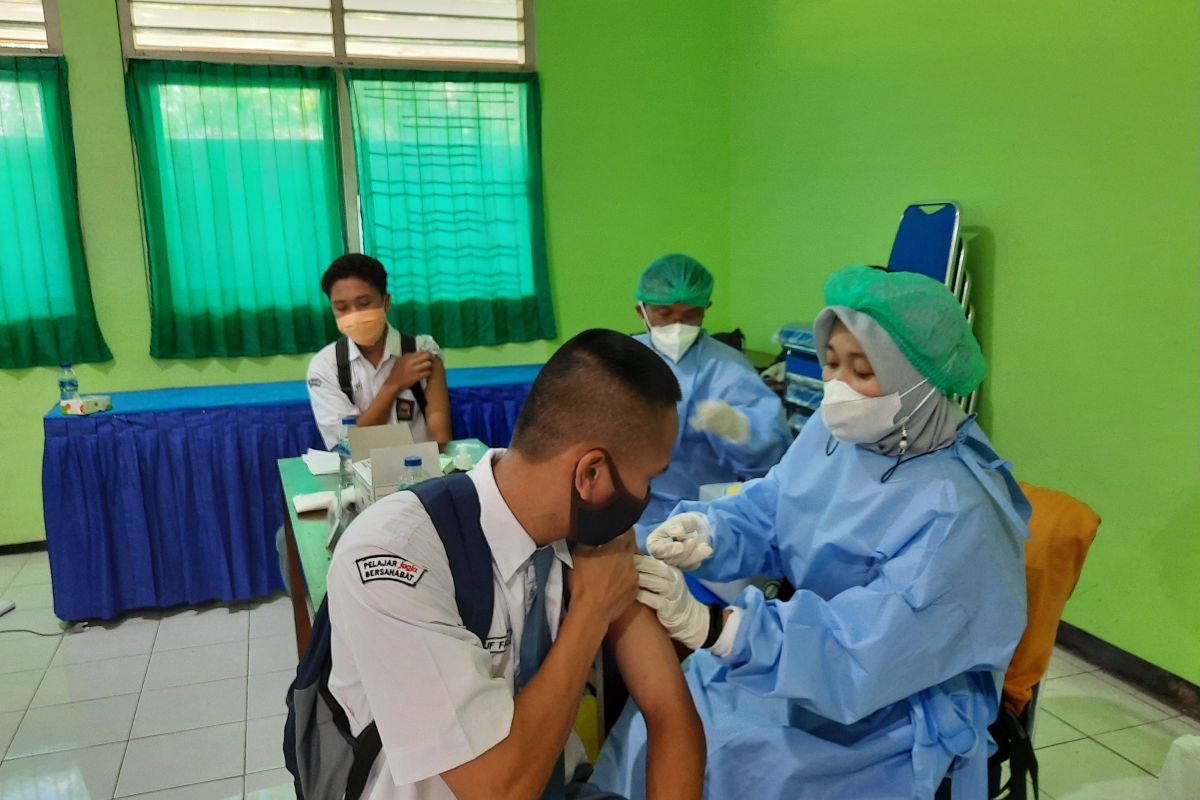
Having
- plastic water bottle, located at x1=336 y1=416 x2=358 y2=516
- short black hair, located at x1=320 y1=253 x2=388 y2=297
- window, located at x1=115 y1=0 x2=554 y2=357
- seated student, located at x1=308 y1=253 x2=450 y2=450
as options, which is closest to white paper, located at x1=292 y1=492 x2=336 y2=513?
plastic water bottle, located at x1=336 y1=416 x2=358 y2=516

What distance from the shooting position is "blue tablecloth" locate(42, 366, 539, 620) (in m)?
3.24

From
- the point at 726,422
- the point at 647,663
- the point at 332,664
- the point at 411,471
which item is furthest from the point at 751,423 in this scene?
the point at 332,664

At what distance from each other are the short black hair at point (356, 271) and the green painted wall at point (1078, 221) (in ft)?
7.27

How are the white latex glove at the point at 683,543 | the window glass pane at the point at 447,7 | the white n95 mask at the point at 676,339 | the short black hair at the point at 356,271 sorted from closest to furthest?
the white latex glove at the point at 683,543
the white n95 mask at the point at 676,339
the short black hair at the point at 356,271
the window glass pane at the point at 447,7

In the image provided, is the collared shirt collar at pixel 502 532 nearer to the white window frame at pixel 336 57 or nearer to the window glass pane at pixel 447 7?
the white window frame at pixel 336 57

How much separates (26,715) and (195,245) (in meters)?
2.29

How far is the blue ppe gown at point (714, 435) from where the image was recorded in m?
2.54

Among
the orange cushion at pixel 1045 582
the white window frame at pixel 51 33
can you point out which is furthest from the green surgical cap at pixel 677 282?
the white window frame at pixel 51 33

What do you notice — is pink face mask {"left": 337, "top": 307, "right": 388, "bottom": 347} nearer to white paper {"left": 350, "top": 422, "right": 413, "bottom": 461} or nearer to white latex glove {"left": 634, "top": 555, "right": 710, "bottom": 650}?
white paper {"left": 350, "top": 422, "right": 413, "bottom": 461}

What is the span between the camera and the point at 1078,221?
280 cm

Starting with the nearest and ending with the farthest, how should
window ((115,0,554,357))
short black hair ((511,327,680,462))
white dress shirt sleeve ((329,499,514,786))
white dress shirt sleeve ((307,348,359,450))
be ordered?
white dress shirt sleeve ((329,499,514,786)) < short black hair ((511,327,680,462)) < white dress shirt sleeve ((307,348,359,450)) < window ((115,0,554,357))

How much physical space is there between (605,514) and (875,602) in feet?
1.50

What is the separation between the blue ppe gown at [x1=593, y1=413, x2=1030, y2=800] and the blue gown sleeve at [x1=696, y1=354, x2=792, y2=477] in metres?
1.00

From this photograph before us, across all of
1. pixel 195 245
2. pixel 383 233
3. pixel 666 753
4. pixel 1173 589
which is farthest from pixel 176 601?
pixel 1173 589
